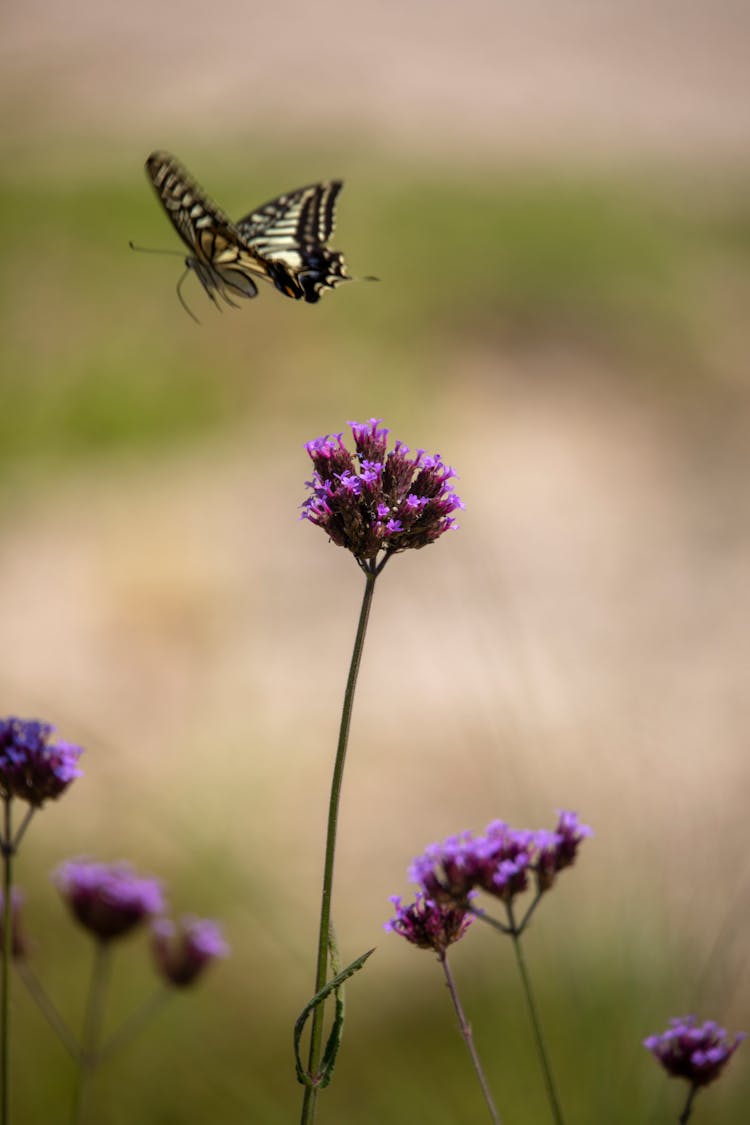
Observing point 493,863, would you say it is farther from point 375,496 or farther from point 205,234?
point 205,234

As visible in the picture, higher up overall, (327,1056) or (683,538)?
(683,538)

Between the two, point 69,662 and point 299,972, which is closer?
point 299,972

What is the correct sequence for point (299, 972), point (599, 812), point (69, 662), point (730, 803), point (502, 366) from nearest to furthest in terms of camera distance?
point (299, 972) → point (599, 812) → point (730, 803) → point (69, 662) → point (502, 366)

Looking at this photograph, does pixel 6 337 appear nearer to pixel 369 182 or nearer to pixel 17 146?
pixel 17 146

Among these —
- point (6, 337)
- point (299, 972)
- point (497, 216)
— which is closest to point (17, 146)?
point (6, 337)

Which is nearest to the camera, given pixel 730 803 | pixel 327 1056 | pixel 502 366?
pixel 327 1056

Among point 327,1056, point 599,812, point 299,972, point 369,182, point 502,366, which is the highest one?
point 369,182

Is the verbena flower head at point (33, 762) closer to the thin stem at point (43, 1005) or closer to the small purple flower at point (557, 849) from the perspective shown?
the thin stem at point (43, 1005)
